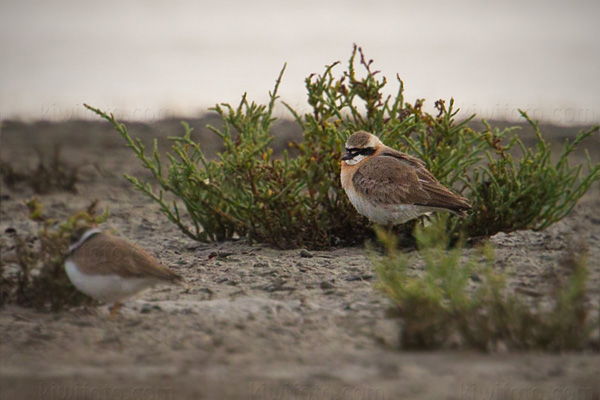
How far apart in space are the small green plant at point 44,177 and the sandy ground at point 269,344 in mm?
4850

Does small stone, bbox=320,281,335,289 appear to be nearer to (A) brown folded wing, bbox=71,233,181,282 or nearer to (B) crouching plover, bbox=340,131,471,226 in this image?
(B) crouching plover, bbox=340,131,471,226

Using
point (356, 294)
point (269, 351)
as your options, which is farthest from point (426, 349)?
point (356, 294)

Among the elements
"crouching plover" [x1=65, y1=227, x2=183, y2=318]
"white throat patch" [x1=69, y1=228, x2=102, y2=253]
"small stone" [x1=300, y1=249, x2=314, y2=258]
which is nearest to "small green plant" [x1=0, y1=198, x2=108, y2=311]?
"white throat patch" [x1=69, y1=228, x2=102, y2=253]

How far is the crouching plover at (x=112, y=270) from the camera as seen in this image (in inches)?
179

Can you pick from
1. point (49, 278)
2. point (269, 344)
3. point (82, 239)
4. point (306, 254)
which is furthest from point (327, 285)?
point (49, 278)

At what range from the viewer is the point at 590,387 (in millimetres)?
3373

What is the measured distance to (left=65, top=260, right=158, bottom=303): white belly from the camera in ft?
14.9

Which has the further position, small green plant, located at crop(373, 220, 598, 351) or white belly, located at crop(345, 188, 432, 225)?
white belly, located at crop(345, 188, 432, 225)

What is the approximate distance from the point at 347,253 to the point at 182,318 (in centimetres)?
221

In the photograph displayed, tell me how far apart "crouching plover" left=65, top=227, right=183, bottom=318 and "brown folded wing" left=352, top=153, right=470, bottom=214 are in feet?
6.93

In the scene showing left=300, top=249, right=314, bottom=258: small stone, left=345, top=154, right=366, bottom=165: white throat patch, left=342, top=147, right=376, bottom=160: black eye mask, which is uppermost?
left=342, top=147, right=376, bottom=160: black eye mask

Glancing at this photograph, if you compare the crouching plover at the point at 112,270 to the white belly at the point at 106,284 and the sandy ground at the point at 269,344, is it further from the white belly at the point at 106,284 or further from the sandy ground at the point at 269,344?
the sandy ground at the point at 269,344

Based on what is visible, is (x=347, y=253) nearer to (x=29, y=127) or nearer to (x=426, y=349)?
(x=426, y=349)

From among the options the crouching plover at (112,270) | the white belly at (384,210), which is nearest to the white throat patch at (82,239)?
the crouching plover at (112,270)
